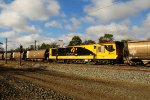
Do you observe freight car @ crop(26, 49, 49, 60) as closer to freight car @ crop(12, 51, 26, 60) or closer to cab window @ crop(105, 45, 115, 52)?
freight car @ crop(12, 51, 26, 60)

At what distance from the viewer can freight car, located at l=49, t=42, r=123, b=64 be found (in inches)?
1485

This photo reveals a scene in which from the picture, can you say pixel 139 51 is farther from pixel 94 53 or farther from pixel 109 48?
pixel 94 53

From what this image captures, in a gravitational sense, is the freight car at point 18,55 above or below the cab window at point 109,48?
below

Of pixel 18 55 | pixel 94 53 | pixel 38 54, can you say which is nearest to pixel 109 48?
pixel 94 53

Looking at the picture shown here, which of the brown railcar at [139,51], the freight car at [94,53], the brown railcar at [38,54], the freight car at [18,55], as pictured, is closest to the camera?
the brown railcar at [139,51]

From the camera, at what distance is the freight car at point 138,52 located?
31484 mm

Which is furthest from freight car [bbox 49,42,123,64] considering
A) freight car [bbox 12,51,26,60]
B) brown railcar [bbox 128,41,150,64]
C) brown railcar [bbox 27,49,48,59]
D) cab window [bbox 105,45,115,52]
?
freight car [bbox 12,51,26,60]

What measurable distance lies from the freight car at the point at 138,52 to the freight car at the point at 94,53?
11.8ft

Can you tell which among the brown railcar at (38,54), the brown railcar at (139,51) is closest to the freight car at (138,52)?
the brown railcar at (139,51)

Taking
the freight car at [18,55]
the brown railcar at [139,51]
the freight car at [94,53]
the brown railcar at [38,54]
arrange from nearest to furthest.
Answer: the brown railcar at [139,51]
the freight car at [94,53]
the brown railcar at [38,54]
the freight car at [18,55]

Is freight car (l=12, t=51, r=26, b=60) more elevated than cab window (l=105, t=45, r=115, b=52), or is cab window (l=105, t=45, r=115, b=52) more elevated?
cab window (l=105, t=45, r=115, b=52)

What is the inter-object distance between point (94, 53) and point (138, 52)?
10.2 m

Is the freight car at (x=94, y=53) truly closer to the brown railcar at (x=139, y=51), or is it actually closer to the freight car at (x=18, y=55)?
the brown railcar at (x=139, y=51)

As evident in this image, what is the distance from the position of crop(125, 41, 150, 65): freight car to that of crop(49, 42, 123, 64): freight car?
3590 mm
